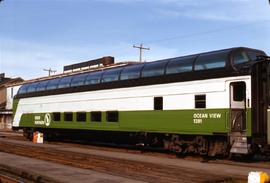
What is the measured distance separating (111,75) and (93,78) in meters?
1.97

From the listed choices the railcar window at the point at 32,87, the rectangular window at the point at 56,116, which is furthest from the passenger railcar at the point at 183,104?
the railcar window at the point at 32,87

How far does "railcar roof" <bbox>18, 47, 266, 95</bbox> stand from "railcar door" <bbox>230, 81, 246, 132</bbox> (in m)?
0.83

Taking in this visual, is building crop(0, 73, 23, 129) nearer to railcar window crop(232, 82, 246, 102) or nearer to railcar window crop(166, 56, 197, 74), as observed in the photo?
railcar window crop(166, 56, 197, 74)

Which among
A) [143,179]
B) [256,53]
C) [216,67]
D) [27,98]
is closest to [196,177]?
[143,179]

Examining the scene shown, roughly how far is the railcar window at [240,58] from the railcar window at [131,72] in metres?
5.52

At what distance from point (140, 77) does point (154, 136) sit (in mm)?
2759

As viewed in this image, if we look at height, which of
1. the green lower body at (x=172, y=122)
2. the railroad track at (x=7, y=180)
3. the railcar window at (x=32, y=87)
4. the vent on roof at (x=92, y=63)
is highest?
the vent on roof at (x=92, y=63)

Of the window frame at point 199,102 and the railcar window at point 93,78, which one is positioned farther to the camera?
the railcar window at point 93,78

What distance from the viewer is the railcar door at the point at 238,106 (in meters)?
17.1

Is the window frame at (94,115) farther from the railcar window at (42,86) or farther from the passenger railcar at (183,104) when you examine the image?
the railcar window at (42,86)

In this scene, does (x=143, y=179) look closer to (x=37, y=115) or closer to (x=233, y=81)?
(x=233, y=81)

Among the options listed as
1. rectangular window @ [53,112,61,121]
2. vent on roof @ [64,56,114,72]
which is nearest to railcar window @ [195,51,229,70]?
rectangular window @ [53,112,61,121]

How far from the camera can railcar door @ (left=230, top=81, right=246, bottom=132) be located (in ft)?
56.1

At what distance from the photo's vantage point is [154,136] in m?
21.0
